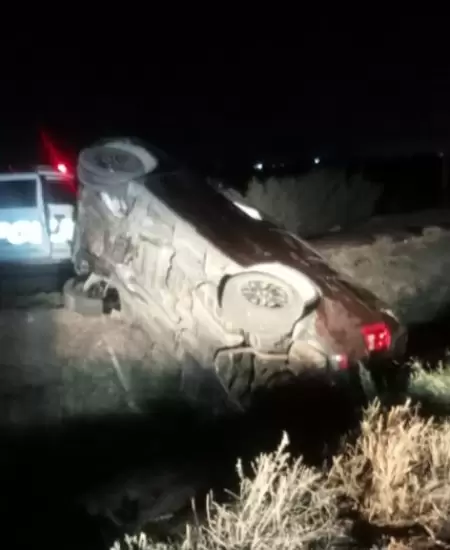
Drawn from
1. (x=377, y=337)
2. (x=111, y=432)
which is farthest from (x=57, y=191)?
(x=377, y=337)

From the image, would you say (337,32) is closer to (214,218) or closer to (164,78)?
(164,78)

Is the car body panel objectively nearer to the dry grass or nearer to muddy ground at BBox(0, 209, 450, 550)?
muddy ground at BBox(0, 209, 450, 550)

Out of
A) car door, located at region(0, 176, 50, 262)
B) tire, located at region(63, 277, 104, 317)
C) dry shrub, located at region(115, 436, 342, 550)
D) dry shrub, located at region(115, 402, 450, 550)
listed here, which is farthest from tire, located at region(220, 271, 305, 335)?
car door, located at region(0, 176, 50, 262)

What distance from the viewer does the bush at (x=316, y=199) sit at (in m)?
13.3

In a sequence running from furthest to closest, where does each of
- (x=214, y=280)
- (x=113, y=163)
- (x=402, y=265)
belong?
(x=402, y=265)
(x=113, y=163)
(x=214, y=280)

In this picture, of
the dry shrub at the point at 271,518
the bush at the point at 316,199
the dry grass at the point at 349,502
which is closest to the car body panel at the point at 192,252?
the dry grass at the point at 349,502

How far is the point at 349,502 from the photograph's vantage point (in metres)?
5.37

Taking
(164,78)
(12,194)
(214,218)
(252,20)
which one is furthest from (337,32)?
(214,218)

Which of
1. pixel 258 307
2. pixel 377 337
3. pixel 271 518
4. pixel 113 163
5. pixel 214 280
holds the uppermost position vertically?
pixel 113 163

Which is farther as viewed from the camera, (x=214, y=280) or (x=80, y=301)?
(x=80, y=301)

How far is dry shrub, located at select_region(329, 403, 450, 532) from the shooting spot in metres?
5.25

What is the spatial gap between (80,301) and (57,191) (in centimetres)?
202

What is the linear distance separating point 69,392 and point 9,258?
13.3 ft

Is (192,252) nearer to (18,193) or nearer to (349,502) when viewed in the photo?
(349,502)
